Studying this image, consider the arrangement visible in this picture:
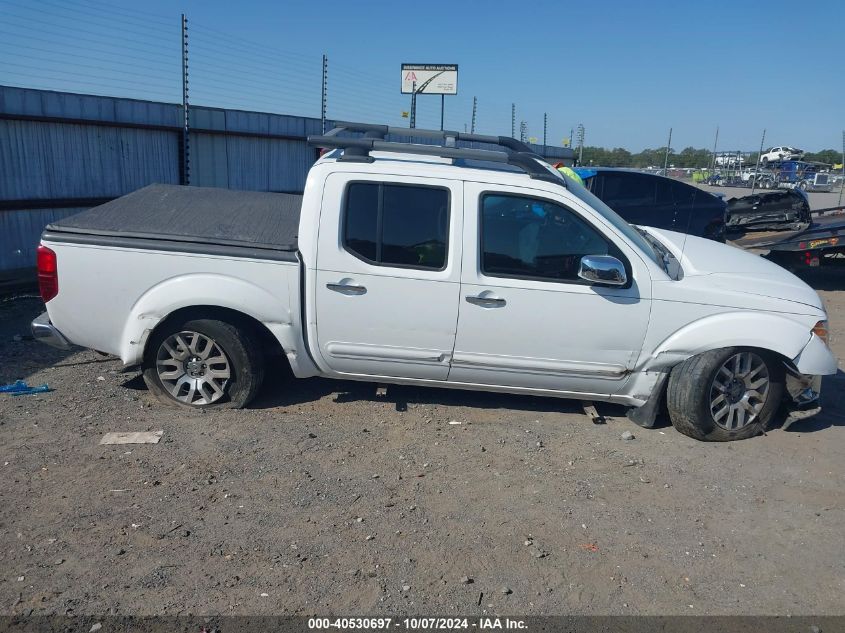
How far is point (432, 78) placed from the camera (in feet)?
64.3

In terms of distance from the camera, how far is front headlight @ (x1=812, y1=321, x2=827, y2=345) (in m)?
4.96

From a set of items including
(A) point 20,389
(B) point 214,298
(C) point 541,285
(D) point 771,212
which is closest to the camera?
(C) point 541,285

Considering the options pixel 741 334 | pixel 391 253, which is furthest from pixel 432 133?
pixel 741 334

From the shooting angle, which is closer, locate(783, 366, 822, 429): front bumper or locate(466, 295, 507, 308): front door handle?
locate(466, 295, 507, 308): front door handle

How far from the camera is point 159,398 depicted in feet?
17.3

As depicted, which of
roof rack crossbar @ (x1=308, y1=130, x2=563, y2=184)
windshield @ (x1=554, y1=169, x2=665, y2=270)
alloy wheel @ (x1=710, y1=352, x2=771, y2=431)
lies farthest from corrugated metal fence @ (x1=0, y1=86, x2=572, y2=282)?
alloy wheel @ (x1=710, y1=352, x2=771, y2=431)

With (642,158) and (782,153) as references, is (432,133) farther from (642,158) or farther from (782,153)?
(782,153)

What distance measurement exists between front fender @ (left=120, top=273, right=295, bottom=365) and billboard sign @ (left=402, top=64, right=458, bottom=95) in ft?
50.0

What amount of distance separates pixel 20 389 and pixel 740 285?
17.2ft

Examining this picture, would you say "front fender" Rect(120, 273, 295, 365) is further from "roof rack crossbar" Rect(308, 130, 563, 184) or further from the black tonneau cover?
"roof rack crossbar" Rect(308, 130, 563, 184)

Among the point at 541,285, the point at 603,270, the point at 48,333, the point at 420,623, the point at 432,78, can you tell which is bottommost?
the point at 420,623

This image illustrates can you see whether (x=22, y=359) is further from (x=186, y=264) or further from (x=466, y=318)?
(x=466, y=318)

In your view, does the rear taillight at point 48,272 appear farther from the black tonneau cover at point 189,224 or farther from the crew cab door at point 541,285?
the crew cab door at point 541,285

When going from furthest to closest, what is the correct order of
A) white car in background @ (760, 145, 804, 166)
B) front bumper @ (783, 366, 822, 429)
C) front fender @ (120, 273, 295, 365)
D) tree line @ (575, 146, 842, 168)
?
white car in background @ (760, 145, 804, 166)
tree line @ (575, 146, 842, 168)
front bumper @ (783, 366, 822, 429)
front fender @ (120, 273, 295, 365)
